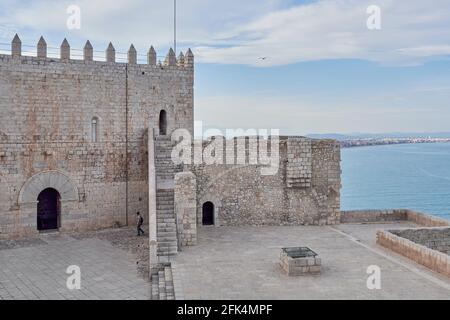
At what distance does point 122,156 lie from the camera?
20.2m

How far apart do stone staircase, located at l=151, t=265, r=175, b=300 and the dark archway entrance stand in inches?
314

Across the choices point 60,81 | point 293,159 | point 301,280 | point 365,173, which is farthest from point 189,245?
point 365,173

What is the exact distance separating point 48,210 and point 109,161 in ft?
10.4

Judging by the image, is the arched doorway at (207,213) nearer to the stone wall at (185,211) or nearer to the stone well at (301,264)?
the stone wall at (185,211)

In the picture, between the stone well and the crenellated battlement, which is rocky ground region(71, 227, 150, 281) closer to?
the stone well

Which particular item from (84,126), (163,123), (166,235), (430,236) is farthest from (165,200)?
(430,236)

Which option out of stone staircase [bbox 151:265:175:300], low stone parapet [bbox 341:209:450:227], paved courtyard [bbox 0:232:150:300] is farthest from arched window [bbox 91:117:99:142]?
low stone parapet [bbox 341:209:450:227]

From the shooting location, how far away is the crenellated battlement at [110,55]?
17844 millimetres

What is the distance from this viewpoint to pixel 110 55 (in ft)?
64.4

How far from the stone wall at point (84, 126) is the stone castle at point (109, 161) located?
0.04 m

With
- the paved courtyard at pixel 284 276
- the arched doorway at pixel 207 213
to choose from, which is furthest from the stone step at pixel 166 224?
the arched doorway at pixel 207 213

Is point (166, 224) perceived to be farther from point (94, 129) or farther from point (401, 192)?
point (401, 192)

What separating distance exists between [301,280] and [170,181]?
7.61 m

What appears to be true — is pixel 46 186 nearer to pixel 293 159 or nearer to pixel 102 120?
pixel 102 120
